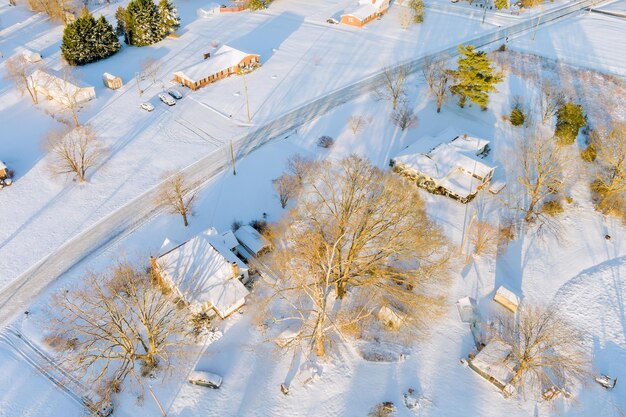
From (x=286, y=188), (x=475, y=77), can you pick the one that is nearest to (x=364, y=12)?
(x=475, y=77)

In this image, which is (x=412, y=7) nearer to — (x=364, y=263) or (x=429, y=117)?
(x=429, y=117)

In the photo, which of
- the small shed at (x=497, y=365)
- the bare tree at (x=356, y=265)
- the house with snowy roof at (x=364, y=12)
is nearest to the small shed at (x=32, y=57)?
the house with snowy roof at (x=364, y=12)

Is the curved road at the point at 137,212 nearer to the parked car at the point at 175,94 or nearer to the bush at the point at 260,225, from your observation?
the bush at the point at 260,225

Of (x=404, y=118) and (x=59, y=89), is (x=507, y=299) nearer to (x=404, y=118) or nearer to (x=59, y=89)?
(x=404, y=118)

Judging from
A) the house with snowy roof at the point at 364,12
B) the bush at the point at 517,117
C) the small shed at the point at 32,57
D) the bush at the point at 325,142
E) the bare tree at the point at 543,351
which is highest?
the house with snowy roof at the point at 364,12

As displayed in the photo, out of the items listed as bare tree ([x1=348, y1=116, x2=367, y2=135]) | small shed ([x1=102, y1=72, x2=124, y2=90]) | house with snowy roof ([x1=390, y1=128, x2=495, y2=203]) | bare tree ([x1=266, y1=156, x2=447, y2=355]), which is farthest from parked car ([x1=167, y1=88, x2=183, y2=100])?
house with snowy roof ([x1=390, y1=128, x2=495, y2=203])

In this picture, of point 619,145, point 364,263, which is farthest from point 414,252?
point 619,145
